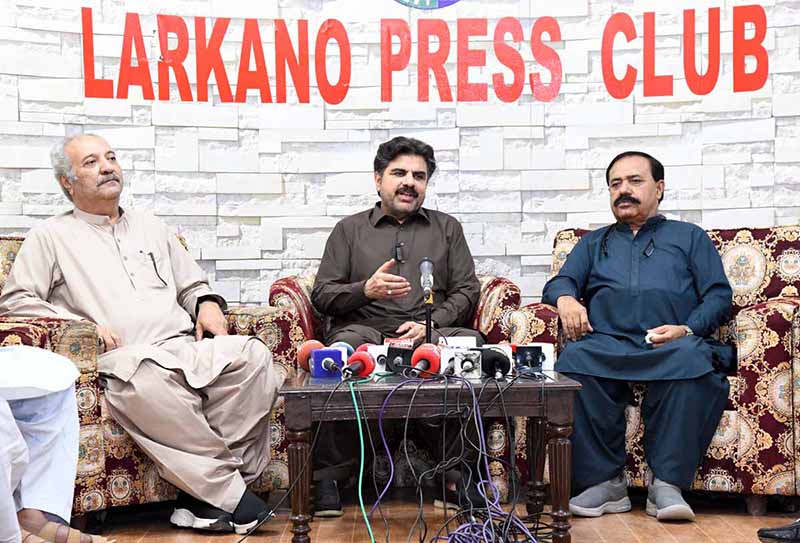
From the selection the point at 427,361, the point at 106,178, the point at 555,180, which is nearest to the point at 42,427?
the point at 427,361

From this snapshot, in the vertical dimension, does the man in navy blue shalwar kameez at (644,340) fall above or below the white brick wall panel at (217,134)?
below

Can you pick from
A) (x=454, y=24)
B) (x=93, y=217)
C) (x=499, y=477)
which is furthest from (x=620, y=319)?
(x=93, y=217)

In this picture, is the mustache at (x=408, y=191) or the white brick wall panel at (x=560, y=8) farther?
the white brick wall panel at (x=560, y=8)

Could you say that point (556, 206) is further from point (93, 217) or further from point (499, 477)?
point (93, 217)

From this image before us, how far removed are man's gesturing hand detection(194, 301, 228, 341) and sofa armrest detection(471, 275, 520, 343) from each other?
93 centimetres

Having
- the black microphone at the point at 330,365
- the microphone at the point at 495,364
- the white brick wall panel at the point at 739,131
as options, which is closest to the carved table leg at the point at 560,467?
the microphone at the point at 495,364

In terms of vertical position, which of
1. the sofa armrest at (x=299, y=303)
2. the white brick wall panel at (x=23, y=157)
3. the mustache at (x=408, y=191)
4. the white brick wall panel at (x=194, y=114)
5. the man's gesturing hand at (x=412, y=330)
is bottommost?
the man's gesturing hand at (x=412, y=330)

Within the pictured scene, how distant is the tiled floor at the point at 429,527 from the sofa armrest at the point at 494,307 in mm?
662

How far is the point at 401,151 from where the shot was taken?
3682mm

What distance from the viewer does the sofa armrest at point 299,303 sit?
3404 mm

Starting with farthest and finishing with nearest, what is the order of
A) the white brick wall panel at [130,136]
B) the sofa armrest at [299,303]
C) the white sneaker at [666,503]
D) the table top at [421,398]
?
1. the white brick wall panel at [130,136]
2. the sofa armrest at [299,303]
3. the white sneaker at [666,503]
4. the table top at [421,398]

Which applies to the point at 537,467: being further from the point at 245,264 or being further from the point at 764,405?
the point at 245,264

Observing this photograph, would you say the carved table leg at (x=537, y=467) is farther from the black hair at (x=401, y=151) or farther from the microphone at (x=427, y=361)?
the black hair at (x=401, y=151)

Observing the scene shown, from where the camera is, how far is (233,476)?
2883mm
